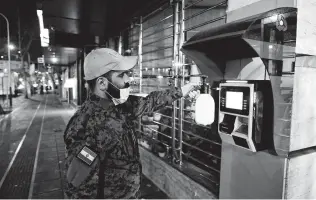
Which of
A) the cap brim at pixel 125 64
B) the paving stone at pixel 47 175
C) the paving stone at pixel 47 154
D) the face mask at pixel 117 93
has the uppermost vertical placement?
the cap brim at pixel 125 64

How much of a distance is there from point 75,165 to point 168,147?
134 inches

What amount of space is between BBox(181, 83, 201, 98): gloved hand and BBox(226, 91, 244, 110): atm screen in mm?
514

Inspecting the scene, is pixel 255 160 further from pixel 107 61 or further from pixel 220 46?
pixel 107 61

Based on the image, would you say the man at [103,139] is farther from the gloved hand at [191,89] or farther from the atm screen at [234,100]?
the atm screen at [234,100]

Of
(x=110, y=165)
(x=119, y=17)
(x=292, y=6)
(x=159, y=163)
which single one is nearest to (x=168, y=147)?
(x=159, y=163)

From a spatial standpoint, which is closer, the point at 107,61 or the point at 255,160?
the point at 107,61

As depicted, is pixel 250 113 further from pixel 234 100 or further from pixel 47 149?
pixel 47 149

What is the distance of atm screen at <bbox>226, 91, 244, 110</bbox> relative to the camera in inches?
106

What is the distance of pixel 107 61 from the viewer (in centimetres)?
254

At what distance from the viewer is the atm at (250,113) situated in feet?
8.43

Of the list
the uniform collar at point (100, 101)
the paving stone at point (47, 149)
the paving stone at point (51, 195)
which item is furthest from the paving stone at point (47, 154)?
the uniform collar at point (100, 101)

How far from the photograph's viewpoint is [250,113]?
8.41 feet

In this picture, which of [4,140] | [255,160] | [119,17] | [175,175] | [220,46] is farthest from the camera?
[4,140]

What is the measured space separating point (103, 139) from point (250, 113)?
165 centimetres
